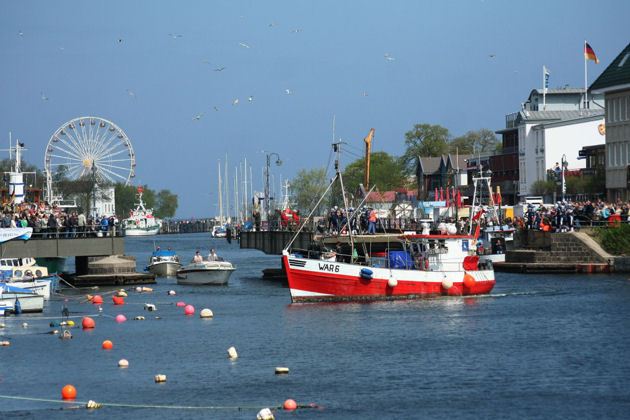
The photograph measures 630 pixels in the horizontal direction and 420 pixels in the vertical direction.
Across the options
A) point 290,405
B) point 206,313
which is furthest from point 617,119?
point 290,405

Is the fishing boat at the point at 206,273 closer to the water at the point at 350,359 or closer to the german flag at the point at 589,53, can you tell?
the water at the point at 350,359

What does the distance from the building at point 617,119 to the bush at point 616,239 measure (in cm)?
2322

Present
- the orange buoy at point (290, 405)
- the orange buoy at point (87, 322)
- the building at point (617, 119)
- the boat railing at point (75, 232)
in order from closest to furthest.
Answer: the orange buoy at point (290, 405), the orange buoy at point (87, 322), the boat railing at point (75, 232), the building at point (617, 119)

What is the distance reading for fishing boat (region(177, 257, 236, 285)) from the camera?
82188 mm

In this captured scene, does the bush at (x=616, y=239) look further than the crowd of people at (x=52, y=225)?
Yes

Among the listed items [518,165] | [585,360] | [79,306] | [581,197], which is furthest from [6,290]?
[518,165]

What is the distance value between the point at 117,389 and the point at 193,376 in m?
3.25

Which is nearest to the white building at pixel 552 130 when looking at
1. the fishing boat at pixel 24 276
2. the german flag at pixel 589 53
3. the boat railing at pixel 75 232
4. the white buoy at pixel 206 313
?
the german flag at pixel 589 53

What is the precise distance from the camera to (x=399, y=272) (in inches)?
2340

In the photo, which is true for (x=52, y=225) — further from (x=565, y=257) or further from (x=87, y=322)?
(x=565, y=257)

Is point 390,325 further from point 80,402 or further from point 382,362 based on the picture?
point 80,402

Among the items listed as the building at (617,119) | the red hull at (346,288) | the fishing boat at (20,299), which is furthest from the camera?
the building at (617,119)

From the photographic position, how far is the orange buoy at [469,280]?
61856mm

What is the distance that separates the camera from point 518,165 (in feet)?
510
